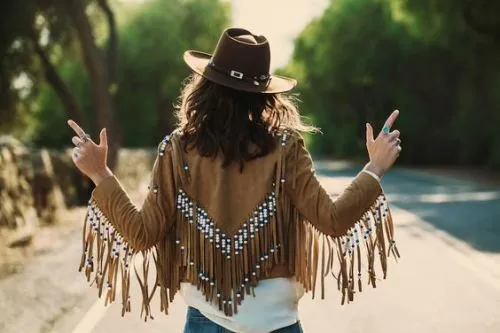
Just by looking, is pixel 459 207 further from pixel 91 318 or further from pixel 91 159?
pixel 91 159

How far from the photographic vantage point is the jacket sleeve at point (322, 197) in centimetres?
280

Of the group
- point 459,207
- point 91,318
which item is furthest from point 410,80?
point 91,318

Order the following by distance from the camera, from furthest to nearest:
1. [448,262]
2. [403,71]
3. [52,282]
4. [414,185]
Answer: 1. [403,71]
2. [414,185]
3. [448,262]
4. [52,282]

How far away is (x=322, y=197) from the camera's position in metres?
2.81

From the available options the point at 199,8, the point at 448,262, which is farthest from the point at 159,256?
the point at 199,8

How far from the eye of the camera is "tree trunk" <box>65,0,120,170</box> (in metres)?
22.3

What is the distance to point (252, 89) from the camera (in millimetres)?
2826

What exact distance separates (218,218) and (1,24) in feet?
66.6

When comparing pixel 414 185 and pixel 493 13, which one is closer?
pixel 493 13

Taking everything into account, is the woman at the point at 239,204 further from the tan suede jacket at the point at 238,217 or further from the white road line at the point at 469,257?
the white road line at the point at 469,257

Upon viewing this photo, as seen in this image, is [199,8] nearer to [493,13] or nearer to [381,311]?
[493,13]

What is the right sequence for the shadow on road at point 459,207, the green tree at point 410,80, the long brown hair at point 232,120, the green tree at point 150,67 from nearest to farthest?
the long brown hair at point 232,120, the shadow on road at point 459,207, the green tree at point 410,80, the green tree at point 150,67

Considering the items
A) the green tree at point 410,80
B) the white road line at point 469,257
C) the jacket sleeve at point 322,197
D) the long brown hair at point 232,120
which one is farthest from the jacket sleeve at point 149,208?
the green tree at point 410,80

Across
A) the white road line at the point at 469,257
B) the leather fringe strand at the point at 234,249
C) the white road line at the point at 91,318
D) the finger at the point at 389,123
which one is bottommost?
the white road line at the point at 469,257
